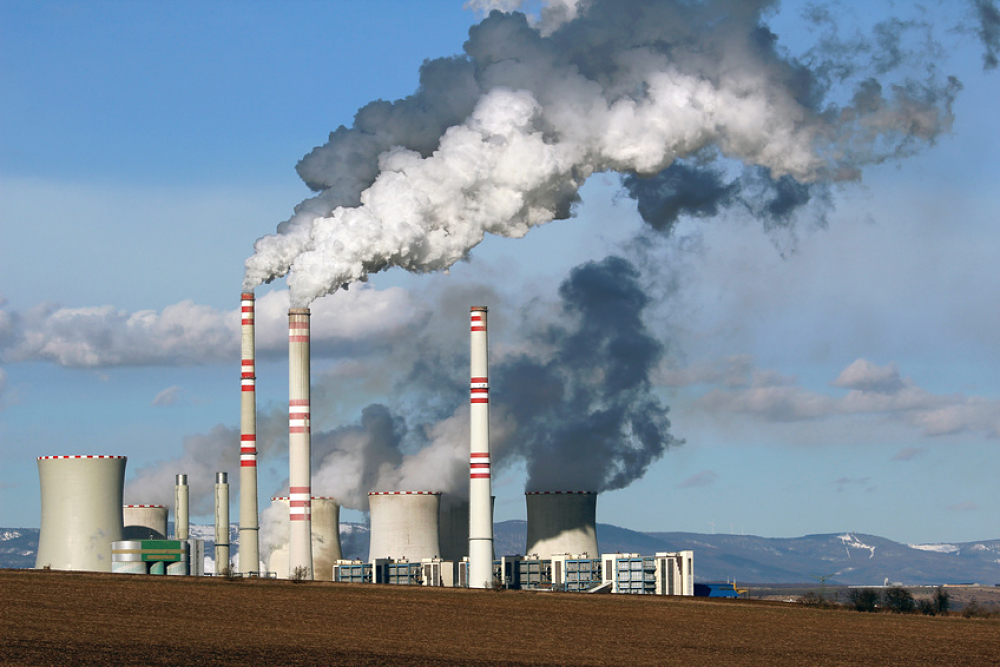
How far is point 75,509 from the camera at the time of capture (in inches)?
1651

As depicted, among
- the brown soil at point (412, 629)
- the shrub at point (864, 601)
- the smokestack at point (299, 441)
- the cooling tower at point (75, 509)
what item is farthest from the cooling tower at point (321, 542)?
the shrub at point (864, 601)

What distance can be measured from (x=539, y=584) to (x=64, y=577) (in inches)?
963

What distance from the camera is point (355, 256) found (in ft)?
145

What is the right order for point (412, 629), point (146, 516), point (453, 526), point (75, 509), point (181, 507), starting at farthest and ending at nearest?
point (181, 507)
point (146, 516)
point (453, 526)
point (75, 509)
point (412, 629)

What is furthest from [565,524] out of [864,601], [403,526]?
[864,601]

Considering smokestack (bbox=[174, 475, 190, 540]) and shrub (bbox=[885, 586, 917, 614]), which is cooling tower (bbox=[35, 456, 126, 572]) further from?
shrub (bbox=[885, 586, 917, 614])

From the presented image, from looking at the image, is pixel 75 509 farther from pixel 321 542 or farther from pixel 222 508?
pixel 222 508

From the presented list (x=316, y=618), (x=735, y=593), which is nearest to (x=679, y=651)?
(x=316, y=618)

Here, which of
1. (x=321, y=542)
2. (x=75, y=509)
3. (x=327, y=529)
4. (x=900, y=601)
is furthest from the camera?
(x=327, y=529)

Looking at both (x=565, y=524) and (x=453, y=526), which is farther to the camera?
(x=453, y=526)

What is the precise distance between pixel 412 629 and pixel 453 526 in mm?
35716

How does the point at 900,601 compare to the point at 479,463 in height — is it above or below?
below

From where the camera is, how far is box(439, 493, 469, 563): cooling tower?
205ft

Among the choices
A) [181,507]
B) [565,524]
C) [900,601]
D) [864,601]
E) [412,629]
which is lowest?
[900,601]
